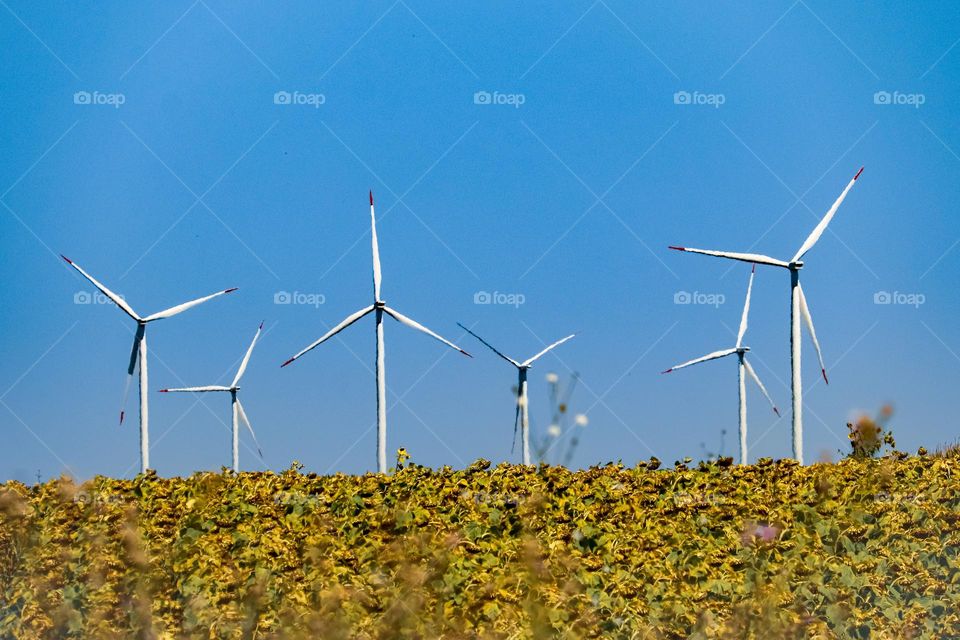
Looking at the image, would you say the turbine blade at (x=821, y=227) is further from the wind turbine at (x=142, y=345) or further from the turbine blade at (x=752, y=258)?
the wind turbine at (x=142, y=345)

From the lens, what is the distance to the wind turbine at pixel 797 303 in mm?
23828

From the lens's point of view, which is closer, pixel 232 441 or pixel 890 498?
pixel 890 498

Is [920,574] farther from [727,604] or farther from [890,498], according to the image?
[727,604]

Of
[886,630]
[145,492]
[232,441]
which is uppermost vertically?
[232,441]

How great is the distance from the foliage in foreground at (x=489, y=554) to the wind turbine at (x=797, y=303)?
1109 cm

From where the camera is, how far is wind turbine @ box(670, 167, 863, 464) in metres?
23.8

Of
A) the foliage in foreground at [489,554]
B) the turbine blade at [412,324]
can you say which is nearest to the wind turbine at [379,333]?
the turbine blade at [412,324]

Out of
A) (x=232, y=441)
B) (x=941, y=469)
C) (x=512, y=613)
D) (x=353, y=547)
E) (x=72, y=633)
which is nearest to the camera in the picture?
(x=512, y=613)

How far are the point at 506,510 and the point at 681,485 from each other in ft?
6.07

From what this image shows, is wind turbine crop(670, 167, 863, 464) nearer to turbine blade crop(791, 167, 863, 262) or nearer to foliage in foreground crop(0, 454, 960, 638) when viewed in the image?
turbine blade crop(791, 167, 863, 262)

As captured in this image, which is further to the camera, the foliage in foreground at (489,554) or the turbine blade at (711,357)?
the turbine blade at (711,357)

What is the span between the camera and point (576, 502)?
10.5 metres

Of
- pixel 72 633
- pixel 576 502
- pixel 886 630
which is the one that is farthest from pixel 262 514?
pixel 886 630

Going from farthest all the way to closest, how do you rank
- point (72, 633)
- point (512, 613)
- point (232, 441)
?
point (232, 441) < point (72, 633) < point (512, 613)
